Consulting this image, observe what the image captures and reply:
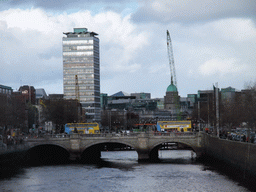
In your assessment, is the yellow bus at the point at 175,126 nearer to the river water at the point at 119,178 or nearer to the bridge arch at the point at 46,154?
the bridge arch at the point at 46,154

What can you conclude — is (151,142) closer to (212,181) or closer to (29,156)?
(29,156)

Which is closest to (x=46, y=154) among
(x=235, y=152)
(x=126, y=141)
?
(x=126, y=141)

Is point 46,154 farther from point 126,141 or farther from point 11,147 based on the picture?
point 11,147

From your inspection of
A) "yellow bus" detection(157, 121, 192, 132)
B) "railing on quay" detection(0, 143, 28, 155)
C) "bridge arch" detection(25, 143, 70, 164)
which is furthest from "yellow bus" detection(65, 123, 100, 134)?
"railing on quay" detection(0, 143, 28, 155)

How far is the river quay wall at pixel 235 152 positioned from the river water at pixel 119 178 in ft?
8.61

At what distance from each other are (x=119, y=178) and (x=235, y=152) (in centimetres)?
1825

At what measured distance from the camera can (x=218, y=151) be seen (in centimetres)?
9325

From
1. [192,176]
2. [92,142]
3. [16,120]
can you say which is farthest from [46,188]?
[16,120]

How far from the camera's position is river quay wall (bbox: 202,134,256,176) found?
67750mm

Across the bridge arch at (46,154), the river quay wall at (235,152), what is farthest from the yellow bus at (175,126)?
Result: the bridge arch at (46,154)

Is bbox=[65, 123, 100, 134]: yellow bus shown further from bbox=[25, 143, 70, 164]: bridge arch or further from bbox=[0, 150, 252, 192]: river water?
bbox=[0, 150, 252, 192]: river water

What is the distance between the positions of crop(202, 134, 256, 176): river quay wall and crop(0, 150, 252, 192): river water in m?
2.62

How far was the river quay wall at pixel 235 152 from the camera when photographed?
67750 millimetres

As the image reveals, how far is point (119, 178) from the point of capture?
82562mm
